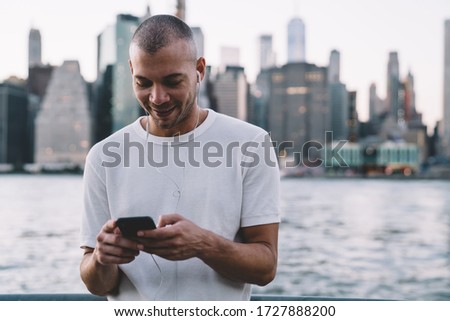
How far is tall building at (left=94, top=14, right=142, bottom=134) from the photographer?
10169 cm

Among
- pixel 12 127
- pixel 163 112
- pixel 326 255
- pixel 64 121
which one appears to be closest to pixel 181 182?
pixel 163 112

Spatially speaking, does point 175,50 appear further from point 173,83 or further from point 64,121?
point 64,121

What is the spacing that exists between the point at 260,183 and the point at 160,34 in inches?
19.0

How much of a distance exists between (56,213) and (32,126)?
247ft

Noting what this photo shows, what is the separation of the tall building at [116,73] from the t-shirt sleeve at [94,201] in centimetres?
9803

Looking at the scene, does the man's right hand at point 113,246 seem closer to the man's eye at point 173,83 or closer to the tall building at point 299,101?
the man's eye at point 173,83

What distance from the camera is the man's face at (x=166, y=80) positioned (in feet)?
5.28

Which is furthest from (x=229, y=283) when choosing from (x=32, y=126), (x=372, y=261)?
(x=32, y=126)

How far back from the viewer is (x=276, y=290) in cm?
1341

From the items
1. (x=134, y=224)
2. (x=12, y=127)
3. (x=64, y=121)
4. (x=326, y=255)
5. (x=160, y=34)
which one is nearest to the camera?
(x=134, y=224)

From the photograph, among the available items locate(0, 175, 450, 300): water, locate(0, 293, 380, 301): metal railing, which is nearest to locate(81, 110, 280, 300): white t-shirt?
locate(0, 293, 380, 301): metal railing

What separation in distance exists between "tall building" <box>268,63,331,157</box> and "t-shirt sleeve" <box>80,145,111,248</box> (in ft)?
385

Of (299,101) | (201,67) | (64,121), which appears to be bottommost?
(201,67)

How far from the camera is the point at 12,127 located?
100 m
